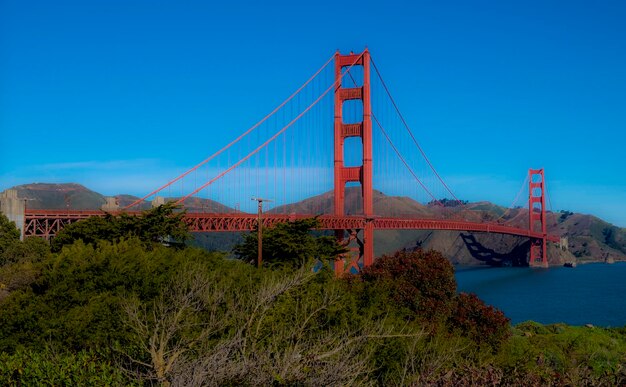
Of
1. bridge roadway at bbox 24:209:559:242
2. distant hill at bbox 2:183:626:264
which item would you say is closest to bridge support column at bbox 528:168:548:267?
distant hill at bbox 2:183:626:264

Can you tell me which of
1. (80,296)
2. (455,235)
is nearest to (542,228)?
(455,235)

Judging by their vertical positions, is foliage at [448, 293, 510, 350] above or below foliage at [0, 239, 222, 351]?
below

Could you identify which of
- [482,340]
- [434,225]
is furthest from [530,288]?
[482,340]

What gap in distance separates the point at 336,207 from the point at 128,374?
3334 centimetres

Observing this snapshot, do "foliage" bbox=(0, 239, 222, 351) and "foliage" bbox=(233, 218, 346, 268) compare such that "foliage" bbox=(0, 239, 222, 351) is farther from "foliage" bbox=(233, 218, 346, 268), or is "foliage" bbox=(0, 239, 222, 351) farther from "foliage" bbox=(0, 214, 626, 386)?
"foliage" bbox=(233, 218, 346, 268)

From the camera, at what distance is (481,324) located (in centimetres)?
1991

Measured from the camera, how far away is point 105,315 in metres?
15.3

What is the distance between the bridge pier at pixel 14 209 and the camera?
3297 cm

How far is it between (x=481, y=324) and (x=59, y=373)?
42.0 ft

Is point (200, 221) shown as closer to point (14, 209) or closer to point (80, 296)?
point (14, 209)

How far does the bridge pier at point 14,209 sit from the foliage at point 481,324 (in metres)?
21.9

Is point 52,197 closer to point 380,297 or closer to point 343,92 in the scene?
point 343,92

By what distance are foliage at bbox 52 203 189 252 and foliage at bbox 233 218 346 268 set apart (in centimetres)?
286

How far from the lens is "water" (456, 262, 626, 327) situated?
42.1m
